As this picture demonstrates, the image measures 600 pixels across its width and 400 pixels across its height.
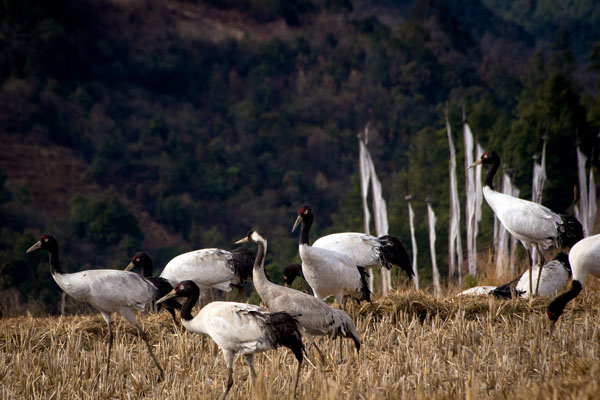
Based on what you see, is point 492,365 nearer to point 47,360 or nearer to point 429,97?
point 47,360

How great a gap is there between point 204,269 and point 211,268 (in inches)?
4.2

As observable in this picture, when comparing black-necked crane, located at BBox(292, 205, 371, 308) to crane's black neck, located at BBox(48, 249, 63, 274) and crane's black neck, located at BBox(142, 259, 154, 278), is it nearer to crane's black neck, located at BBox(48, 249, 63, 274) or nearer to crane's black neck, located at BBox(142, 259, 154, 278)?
crane's black neck, located at BBox(48, 249, 63, 274)

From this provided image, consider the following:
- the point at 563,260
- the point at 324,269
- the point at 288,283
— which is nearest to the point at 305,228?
the point at 324,269

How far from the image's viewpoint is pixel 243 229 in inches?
1880

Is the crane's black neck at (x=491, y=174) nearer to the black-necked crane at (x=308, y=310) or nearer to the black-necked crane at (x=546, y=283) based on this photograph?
the black-necked crane at (x=546, y=283)

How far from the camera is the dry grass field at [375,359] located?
574 centimetres

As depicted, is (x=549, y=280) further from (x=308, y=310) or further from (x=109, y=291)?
(x=109, y=291)

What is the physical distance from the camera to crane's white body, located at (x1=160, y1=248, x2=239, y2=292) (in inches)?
398

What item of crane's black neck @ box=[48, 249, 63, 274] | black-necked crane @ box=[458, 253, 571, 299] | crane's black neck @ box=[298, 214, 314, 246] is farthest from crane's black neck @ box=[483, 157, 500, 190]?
crane's black neck @ box=[48, 249, 63, 274]

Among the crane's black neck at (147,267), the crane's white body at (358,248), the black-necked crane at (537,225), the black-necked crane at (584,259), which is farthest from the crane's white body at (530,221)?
the crane's black neck at (147,267)

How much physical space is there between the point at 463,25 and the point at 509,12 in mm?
7834

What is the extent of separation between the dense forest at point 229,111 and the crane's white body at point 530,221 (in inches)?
898

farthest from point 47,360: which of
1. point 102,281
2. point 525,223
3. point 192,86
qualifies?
point 192,86

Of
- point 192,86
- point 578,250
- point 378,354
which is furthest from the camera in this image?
point 192,86
